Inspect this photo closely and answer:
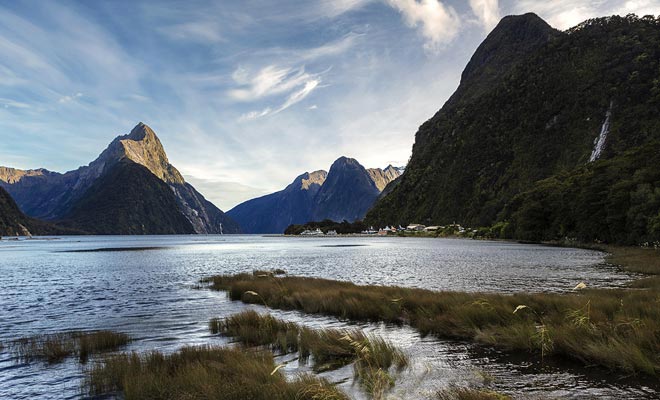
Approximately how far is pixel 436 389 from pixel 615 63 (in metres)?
243

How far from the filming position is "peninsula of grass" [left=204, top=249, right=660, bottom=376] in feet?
41.0

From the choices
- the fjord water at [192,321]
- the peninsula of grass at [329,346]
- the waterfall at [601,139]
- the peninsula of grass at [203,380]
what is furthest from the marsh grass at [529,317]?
the waterfall at [601,139]

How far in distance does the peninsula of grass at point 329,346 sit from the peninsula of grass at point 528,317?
4.23 m

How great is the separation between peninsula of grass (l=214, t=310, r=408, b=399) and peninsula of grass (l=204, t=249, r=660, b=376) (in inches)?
166

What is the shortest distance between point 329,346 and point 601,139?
19594 centimetres

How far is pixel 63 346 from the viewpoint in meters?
16.9

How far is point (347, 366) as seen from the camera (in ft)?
45.1

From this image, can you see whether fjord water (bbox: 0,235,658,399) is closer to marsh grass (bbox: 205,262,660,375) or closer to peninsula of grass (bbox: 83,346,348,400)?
marsh grass (bbox: 205,262,660,375)

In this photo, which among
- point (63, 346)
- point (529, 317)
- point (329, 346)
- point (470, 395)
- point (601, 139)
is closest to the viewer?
point (470, 395)

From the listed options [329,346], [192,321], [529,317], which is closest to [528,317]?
[529,317]

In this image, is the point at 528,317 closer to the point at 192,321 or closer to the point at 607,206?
the point at 192,321

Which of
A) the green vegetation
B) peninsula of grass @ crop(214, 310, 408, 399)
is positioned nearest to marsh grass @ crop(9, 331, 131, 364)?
peninsula of grass @ crop(214, 310, 408, 399)

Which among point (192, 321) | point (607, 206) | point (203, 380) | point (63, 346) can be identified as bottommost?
point (192, 321)

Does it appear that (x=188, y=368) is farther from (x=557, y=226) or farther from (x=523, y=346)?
(x=557, y=226)
